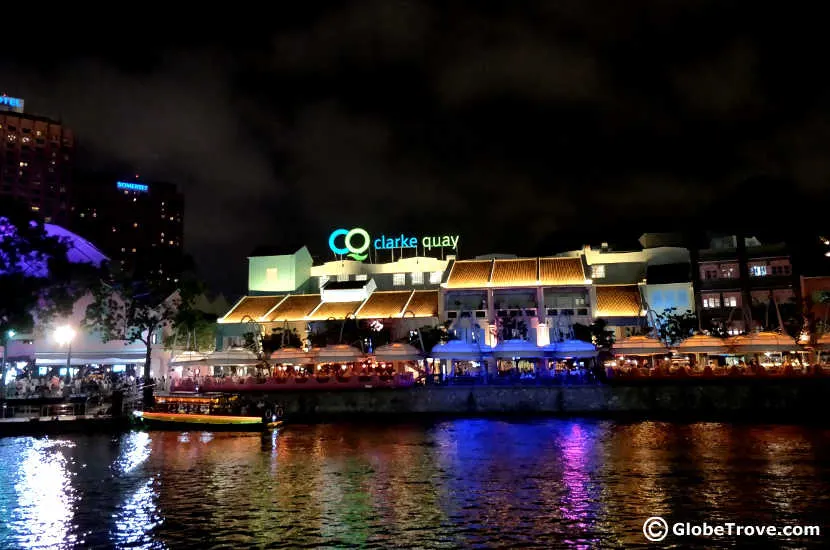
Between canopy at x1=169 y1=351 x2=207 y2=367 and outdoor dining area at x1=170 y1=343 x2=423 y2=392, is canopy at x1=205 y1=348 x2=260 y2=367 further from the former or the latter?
canopy at x1=169 y1=351 x2=207 y2=367

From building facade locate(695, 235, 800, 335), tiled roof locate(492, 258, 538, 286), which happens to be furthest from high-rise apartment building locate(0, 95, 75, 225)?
building facade locate(695, 235, 800, 335)

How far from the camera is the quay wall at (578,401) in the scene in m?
46.1

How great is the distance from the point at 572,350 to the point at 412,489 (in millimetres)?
30592

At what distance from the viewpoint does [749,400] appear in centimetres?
4681

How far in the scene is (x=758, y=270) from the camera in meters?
65.1

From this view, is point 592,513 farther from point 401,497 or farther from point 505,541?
point 401,497

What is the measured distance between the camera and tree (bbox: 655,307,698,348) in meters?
59.6

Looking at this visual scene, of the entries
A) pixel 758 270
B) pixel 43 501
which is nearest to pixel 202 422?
pixel 43 501

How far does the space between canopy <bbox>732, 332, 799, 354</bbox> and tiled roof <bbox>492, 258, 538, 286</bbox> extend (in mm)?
22129

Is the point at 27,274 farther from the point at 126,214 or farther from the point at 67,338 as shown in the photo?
the point at 126,214

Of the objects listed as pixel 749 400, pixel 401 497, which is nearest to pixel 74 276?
pixel 401 497

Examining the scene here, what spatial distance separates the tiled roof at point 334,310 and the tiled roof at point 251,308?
21.9 ft

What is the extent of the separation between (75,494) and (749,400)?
44901 mm

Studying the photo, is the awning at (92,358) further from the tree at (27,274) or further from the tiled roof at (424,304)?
the tiled roof at (424,304)
